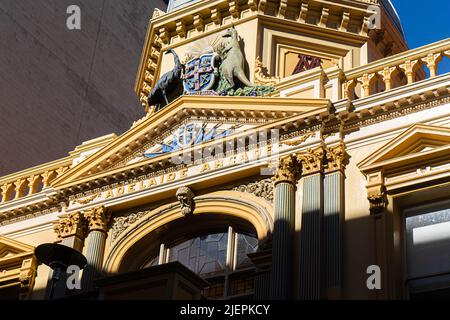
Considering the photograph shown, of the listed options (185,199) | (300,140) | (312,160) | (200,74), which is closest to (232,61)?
(200,74)

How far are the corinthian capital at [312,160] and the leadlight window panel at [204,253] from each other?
222cm

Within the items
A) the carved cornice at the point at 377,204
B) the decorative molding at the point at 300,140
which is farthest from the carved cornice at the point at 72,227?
the carved cornice at the point at 377,204

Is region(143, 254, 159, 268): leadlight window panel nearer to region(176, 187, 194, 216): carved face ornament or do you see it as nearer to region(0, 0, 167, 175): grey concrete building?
region(176, 187, 194, 216): carved face ornament

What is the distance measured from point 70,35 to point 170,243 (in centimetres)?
1347

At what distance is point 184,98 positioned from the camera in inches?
843

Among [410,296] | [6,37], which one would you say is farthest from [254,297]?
[6,37]

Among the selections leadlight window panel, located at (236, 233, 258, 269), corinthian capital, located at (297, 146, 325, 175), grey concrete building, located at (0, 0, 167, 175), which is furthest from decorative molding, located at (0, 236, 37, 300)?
grey concrete building, located at (0, 0, 167, 175)

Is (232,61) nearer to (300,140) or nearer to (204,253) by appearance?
(300,140)

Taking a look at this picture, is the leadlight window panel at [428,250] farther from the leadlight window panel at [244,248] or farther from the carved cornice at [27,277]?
the carved cornice at [27,277]

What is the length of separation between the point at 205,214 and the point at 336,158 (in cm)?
279

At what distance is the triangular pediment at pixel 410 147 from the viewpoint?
18078 mm

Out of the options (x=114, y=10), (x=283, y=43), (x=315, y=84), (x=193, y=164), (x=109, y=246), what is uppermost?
(x=114, y=10)

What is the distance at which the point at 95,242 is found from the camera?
20781 mm
